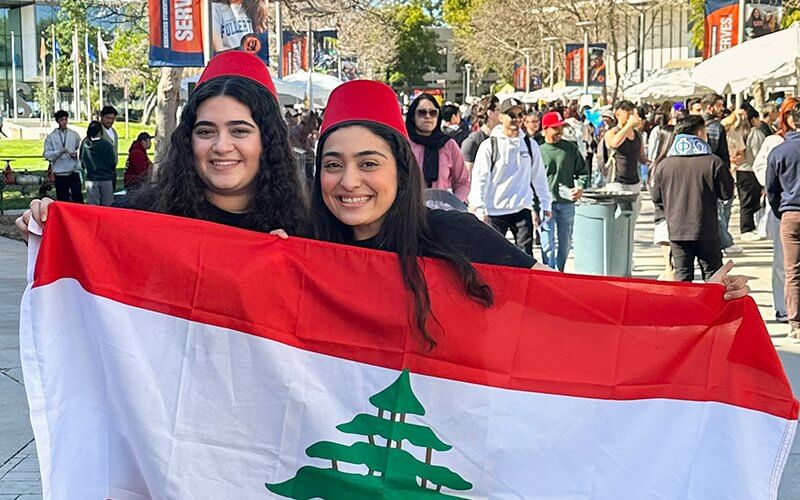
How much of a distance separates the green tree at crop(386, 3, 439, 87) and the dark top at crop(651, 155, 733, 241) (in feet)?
325

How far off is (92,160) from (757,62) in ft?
32.7

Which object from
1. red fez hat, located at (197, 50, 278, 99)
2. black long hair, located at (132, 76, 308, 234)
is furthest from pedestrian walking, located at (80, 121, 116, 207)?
black long hair, located at (132, 76, 308, 234)

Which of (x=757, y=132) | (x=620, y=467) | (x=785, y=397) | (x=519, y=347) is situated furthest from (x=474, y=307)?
(x=757, y=132)

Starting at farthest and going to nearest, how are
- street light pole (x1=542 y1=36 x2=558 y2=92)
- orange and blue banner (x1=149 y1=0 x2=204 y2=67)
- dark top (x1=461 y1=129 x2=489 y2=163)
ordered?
street light pole (x1=542 y1=36 x2=558 y2=92), orange and blue banner (x1=149 y1=0 x2=204 y2=67), dark top (x1=461 y1=129 x2=489 y2=163)

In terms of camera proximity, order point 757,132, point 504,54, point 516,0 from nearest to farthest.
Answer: point 757,132
point 516,0
point 504,54

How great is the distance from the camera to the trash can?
38.0 feet

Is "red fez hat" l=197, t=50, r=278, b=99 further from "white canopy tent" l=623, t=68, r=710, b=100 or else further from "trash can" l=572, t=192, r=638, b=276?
"white canopy tent" l=623, t=68, r=710, b=100

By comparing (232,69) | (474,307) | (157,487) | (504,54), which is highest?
(504,54)

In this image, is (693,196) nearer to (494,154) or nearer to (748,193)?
(494,154)

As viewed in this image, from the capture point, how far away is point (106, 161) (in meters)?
17.1

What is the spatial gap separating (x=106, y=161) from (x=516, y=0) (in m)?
55.6

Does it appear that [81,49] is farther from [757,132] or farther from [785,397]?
[785,397]

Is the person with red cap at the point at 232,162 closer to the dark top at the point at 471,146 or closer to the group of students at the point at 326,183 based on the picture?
the group of students at the point at 326,183

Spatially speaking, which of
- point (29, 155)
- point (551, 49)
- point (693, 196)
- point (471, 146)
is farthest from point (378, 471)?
point (551, 49)
